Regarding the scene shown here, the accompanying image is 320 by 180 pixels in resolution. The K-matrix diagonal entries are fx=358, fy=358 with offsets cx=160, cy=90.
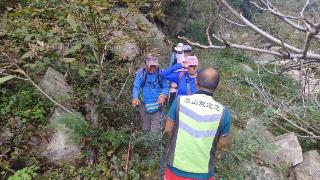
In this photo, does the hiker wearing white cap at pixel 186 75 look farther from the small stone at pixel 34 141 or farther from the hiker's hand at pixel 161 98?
the small stone at pixel 34 141

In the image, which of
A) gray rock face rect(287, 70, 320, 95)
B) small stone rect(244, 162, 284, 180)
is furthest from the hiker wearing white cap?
gray rock face rect(287, 70, 320, 95)

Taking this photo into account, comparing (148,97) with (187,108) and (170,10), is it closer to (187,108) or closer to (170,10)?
(187,108)

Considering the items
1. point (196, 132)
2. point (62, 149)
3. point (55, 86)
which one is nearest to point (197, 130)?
point (196, 132)

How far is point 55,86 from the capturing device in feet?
21.4

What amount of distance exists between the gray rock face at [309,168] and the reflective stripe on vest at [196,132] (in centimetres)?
344

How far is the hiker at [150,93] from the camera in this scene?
19.7ft

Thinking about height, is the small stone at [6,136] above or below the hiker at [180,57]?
below

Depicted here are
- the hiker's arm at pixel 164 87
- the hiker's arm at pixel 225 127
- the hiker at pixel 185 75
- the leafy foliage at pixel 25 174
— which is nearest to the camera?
the hiker's arm at pixel 225 127

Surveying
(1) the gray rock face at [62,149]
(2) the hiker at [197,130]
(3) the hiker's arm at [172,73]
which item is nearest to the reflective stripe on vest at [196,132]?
(2) the hiker at [197,130]

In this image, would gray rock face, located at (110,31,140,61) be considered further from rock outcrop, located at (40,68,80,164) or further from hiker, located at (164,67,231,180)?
hiker, located at (164,67,231,180)

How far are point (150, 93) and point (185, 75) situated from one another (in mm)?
680

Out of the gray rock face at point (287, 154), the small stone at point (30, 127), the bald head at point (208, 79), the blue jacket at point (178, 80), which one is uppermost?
the bald head at point (208, 79)

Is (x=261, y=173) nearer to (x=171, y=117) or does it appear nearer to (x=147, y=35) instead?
(x=171, y=117)

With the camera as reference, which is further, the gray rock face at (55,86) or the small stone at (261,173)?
the gray rock face at (55,86)
